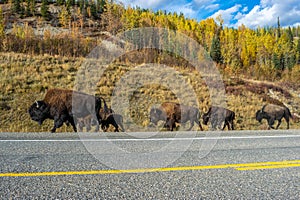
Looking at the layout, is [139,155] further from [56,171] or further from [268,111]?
[268,111]

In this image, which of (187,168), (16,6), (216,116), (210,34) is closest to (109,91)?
(216,116)

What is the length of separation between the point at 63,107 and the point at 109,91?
770 centimetres

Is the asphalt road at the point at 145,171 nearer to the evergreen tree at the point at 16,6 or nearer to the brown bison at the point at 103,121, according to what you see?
the brown bison at the point at 103,121

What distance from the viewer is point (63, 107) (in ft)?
29.2

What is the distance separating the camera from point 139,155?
443 cm

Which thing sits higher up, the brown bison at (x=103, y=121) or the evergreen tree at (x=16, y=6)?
the evergreen tree at (x=16, y=6)

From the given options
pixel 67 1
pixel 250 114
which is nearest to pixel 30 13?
pixel 67 1

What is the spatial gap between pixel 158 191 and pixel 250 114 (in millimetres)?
14977

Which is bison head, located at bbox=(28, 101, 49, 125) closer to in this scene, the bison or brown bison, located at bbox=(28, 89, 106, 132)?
brown bison, located at bbox=(28, 89, 106, 132)

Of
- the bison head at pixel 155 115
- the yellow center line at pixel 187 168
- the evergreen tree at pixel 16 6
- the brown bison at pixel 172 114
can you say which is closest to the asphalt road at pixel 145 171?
the yellow center line at pixel 187 168

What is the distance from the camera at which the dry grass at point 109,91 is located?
12.4 meters

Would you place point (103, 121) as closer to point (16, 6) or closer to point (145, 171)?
point (145, 171)

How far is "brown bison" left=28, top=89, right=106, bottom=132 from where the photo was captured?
8.75m

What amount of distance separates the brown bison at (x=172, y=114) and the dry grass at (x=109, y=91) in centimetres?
116
